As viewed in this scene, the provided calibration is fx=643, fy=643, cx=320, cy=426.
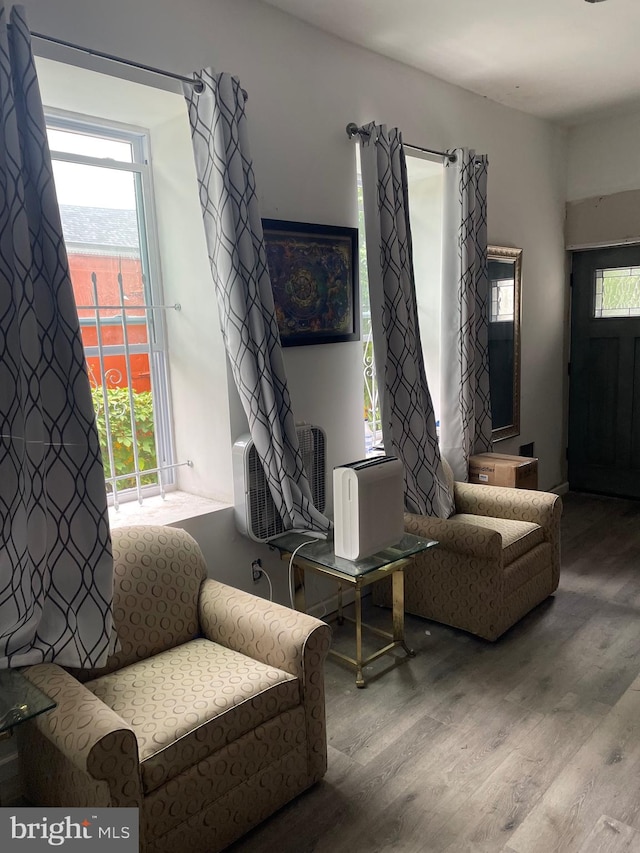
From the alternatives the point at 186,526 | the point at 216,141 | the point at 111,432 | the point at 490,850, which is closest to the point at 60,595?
the point at 186,526

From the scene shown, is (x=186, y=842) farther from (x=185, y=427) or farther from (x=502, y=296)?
(x=502, y=296)

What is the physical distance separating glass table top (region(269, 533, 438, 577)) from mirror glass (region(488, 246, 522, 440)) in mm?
1836

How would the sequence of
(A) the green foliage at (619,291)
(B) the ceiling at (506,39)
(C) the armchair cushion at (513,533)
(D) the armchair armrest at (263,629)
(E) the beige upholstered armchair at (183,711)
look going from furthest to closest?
(A) the green foliage at (619,291)
(C) the armchair cushion at (513,533)
(B) the ceiling at (506,39)
(D) the armchair armrest at (263,629)
(E) the beige upholstered armchair at (183,711)

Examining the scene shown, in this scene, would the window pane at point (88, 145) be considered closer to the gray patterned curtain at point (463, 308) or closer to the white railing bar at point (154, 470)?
the white railing bar at point (154, 470)

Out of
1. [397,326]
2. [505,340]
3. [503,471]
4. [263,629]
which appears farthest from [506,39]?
[263,629]

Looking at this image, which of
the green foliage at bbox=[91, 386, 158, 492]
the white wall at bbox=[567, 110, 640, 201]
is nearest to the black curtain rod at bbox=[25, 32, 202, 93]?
the green foliage at bbox=[91, 386, 158, 492]

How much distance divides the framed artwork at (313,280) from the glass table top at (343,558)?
2.76ft

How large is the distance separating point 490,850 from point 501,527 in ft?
5.17

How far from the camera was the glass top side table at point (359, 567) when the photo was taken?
7.82 ft

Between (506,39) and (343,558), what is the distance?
2573mm

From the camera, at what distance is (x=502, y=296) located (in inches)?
166

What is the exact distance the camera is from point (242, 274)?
2432 millimetres

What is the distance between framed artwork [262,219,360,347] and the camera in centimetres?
273

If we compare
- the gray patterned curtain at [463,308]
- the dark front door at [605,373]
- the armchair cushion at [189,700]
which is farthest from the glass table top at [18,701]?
the dark front door at [605,373]
